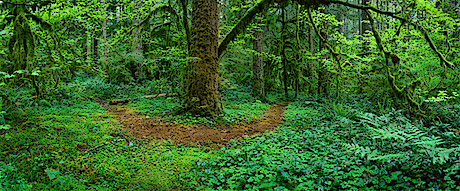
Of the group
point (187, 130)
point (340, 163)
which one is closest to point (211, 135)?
point (187, 130)

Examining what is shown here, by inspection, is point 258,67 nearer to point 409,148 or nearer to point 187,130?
point 187,130

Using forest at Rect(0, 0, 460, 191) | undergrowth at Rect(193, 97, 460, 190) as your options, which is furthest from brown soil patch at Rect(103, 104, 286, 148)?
undergrowth at Rect(193, 97, 460, 190)

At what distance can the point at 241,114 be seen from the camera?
8438mm

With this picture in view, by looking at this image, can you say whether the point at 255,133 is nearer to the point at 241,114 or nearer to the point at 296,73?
the point at 241,114

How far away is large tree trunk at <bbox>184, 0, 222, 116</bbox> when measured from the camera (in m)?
7.70

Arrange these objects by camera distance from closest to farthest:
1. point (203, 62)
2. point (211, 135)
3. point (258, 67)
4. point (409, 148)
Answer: point (409, 148) < point (211, 135) < point (203, 62) < point (258, 67)

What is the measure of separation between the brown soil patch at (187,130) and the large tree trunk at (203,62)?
0.92 m

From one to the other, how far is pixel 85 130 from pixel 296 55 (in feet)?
33.6

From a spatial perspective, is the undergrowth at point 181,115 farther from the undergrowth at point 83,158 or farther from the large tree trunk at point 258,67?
the large tree trunk at point 258,67

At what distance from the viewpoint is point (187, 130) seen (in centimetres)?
664

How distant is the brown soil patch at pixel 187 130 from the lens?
5.99 metres

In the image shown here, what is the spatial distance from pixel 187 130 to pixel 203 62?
2193 mm

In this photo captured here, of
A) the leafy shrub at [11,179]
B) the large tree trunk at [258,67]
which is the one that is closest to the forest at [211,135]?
the leafy shrub at [11,179]

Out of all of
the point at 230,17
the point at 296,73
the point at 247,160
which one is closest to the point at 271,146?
the point at 247,160
